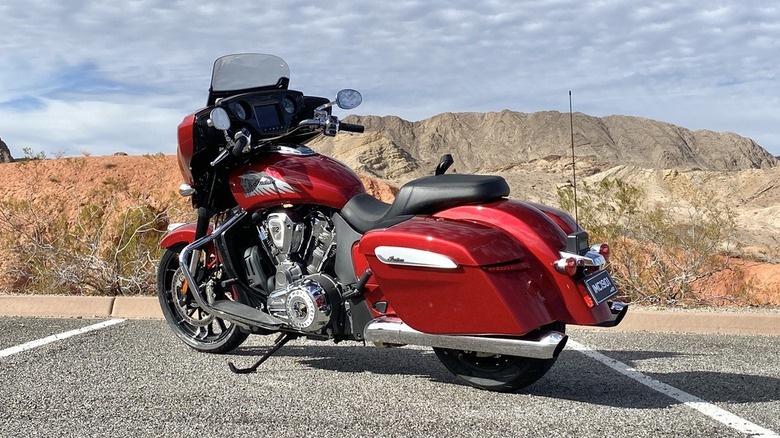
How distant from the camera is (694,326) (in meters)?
7.29

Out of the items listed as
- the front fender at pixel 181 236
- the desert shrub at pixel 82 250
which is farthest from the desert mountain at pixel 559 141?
the front fender at pixel 181 236

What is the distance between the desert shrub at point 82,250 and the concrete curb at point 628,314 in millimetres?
951

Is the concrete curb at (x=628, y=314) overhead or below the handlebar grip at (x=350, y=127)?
below

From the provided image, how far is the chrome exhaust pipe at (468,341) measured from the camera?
4316mm

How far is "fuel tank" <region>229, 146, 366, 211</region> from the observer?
16.9ft

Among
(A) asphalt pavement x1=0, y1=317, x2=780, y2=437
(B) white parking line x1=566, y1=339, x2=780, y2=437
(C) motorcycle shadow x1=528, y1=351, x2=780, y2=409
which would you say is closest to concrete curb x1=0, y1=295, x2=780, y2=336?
(A) asphalt pavement x1=0, y1=317, x2=780, y2=437

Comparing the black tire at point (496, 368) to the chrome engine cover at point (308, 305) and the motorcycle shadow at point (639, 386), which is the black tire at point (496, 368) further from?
the chrome engine cover at point (308, 305)

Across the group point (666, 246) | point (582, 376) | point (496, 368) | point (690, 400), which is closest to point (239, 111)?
point (496, 368)

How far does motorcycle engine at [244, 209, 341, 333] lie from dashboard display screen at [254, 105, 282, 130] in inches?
23.6

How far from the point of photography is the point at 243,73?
5.72 m

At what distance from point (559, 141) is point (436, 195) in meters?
76.2

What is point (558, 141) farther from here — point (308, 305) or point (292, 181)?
point (308, 305)

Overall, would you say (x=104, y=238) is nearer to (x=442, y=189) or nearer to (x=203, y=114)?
(x=203, y=114)

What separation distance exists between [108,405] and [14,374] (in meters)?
1.17
